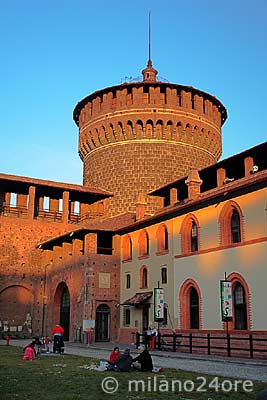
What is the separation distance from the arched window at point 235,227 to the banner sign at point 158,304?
5300mm

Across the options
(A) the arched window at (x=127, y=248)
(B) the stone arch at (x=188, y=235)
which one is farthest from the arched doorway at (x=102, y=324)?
(B) the stone arch at (x=188, y=235)

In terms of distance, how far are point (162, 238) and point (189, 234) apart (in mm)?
2971

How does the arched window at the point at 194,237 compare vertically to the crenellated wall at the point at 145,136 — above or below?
below

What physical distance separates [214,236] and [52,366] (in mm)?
11102

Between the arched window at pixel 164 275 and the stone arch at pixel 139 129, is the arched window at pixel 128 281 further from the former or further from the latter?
the stone arch at pixel 139 129

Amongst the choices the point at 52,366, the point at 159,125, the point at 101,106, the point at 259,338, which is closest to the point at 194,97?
the point at 159,125

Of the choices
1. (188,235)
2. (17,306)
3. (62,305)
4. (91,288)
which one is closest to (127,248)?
(91,288)

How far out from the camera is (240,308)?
23.1 meters

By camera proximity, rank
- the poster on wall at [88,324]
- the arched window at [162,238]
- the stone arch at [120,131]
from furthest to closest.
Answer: the stone arch at [120,131] < the poster on wall at [88,324] < the arched window at [162,238]

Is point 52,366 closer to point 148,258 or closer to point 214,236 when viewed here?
point 214,236

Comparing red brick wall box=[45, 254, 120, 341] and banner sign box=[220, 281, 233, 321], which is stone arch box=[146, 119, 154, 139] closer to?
red brick wall box=[45, 254, 120, 341]

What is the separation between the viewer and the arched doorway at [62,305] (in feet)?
122

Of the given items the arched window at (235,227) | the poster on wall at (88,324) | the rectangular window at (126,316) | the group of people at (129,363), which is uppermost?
the arched window at (235,227)

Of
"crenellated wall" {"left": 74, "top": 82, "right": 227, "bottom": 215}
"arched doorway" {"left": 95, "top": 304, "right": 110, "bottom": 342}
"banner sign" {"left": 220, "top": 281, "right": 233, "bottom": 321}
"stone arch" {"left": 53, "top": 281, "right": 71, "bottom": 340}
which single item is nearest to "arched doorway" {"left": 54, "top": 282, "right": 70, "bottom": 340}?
"stone arch" {"left": 53, "top": 281, "right": 71, "bottom": 340}
